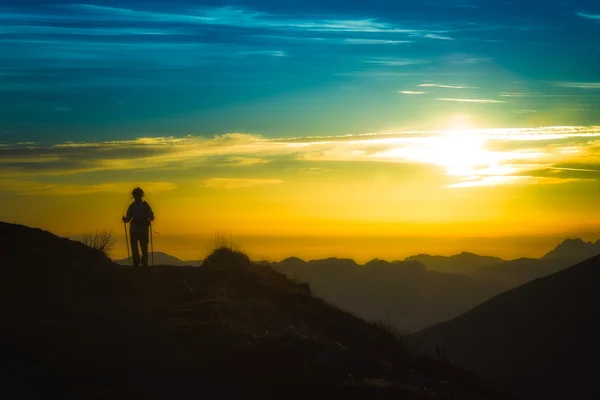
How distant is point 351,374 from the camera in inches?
491

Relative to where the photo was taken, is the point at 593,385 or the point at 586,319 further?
the point at 586,319

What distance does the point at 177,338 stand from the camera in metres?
14.2

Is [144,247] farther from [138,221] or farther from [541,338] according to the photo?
[541,338]

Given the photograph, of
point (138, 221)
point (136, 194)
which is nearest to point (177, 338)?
point (138, 221)

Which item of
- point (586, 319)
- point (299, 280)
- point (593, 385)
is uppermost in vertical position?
point (299, 280)

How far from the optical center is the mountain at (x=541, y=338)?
1496 inches

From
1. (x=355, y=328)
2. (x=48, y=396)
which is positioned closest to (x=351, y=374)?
(x=48, y=396)

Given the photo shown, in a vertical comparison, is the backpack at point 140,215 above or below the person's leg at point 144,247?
above

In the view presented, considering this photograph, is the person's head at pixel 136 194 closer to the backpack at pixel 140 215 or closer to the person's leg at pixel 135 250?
the backpack at pixel 140 215

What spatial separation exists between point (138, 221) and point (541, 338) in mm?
28440

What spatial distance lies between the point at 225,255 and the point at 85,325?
7.80 meters

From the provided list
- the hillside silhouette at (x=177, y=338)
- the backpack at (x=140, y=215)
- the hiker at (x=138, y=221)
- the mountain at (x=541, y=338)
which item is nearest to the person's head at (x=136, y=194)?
the hiker at (x=138, y=221)

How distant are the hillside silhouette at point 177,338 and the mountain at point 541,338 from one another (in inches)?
661

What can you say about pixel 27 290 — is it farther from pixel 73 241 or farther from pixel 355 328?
pixel 355 328
